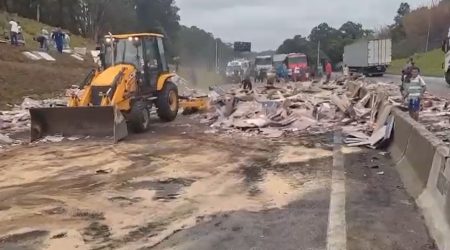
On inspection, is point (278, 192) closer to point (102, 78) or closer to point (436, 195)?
point (436, 195)

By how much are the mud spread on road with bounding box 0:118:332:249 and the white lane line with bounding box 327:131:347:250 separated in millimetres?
140

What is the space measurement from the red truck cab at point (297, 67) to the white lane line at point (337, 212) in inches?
1497

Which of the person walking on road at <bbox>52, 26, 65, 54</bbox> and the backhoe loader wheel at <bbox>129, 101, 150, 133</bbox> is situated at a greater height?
the person walking on road at <bbox>52, 26, 65, 54</bbox>

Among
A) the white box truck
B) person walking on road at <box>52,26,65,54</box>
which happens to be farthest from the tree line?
the white box truck

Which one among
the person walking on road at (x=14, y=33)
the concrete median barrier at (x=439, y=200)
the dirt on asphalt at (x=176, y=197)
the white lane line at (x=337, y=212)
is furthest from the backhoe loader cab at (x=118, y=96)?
the person walking on road at (x=14, y=33)

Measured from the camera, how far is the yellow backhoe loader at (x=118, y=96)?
13953 mm

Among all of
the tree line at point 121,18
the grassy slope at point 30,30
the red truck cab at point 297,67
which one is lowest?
the red truck cab at point 297,67

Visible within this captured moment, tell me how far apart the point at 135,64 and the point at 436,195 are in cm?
1100

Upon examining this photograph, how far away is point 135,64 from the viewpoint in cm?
1585

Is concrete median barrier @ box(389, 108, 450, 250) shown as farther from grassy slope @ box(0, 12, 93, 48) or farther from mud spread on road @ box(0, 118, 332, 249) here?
grassy slope @ box(0, 12, 93, 48)

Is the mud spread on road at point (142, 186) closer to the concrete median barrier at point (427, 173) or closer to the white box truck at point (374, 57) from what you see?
the concrete median barrier at point (427, 173)

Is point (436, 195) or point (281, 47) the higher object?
point (281, 47)

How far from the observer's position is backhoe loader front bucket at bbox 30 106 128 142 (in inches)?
543

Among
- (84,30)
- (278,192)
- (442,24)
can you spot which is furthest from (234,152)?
(442,24)
